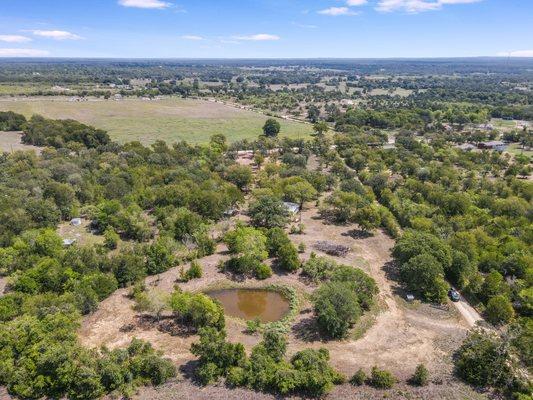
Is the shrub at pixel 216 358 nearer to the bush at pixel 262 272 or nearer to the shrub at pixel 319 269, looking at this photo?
the bush at pixel 262 272

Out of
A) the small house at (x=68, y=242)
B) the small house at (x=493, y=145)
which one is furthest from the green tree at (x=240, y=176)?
the small house at (x=493, y=145)

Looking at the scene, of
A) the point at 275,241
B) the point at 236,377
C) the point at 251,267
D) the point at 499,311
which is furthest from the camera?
the point at 275,241

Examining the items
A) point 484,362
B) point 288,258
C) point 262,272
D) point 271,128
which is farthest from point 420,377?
point 271,128

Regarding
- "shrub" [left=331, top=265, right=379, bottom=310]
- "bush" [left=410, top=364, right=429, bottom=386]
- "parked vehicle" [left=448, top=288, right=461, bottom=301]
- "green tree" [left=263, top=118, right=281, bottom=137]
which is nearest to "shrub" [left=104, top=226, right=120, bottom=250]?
"shrub" [left=331, top=265, right=379, bottom=310]

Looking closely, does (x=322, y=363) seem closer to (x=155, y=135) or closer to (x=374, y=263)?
(x=374, y=263)

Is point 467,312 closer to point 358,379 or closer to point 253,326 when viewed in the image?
point 358,379

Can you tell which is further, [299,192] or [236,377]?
[299,192]

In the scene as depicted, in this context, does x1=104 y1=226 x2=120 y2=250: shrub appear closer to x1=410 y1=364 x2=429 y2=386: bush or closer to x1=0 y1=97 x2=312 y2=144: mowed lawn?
x1=410 y1=364 x2=429 y2=386: bush
